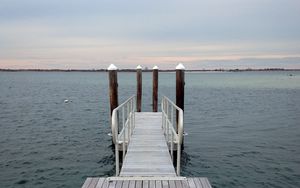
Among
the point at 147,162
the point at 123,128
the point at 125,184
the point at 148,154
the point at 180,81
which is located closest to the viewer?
the point at 125,184

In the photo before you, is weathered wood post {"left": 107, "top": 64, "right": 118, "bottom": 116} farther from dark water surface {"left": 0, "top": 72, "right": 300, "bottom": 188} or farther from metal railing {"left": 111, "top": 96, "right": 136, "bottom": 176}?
dark water surface {"left": 0, "top": 72, "right": 300, "bottom": 188}

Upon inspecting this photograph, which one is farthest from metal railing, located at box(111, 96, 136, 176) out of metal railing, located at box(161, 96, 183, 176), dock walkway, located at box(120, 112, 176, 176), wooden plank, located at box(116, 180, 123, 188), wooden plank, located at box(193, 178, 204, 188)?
wooden plank, located at box(193, 178, 204, 188)

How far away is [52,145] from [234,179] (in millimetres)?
8339

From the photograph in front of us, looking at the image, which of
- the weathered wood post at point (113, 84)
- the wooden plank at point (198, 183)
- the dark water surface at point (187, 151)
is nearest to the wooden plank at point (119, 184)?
the wooden plank at point (198, 183)

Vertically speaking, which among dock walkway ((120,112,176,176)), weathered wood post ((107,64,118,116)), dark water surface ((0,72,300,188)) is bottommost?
dark water surface ((0,72,300,188))

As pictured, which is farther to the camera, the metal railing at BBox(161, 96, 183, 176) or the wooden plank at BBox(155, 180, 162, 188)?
the metal railing at BBox(161, 96, 183, 176)

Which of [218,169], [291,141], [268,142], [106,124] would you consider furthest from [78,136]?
[291,141]

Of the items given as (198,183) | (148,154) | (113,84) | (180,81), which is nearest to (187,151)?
(180,81)

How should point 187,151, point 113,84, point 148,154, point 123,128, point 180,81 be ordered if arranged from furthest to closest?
point 187,151 → point 113,84 → point 180,81 → point 148,154 → point 123,128

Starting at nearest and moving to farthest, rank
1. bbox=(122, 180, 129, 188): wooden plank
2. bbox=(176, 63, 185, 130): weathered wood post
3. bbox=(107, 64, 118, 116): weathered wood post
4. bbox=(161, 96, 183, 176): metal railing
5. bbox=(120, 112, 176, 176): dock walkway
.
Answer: bbox=(122, 180, 129, 188): wooden plank, bbox=(161, 96, 183, 176): metal railing, bbox=(120, 112, 176, 176): dock walkway, bbox=(176, 63, 185, 130): weathered wood post, bbox=(107, 64, 118, 116): weathered wood post

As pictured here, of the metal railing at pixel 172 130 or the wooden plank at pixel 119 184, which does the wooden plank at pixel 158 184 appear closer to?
the wooden plank at pixel 119 184

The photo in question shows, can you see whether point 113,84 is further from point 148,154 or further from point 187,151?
point 148,154

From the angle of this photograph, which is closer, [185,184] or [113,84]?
[185,184]

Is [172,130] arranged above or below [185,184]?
above
